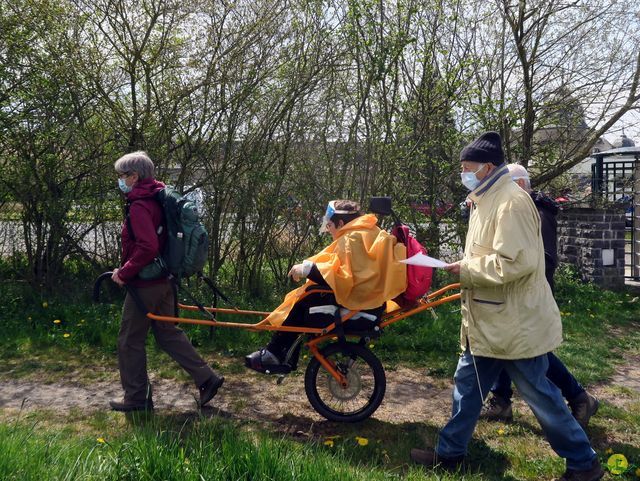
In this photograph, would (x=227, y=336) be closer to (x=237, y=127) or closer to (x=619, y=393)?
(x=237, y=127)

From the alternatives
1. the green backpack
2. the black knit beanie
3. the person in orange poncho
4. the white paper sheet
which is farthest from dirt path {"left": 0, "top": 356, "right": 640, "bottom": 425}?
the black knit beanie

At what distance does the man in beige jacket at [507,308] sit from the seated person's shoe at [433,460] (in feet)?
0.23

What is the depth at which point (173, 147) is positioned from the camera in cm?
757

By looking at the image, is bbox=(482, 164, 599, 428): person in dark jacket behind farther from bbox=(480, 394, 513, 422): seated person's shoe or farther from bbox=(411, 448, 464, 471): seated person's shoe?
bbox=(411, 448, 464, 471): seated person's shoe

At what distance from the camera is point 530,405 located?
3.84 metres

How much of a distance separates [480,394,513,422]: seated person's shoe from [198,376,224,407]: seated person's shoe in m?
1.92

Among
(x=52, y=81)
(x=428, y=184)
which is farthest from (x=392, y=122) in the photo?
(x=52, y=81)

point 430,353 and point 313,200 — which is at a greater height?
point 313,200

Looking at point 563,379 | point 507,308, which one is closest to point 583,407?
point 563,379

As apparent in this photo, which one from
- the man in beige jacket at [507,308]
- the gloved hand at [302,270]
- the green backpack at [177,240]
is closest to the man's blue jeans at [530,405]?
the man in beige jacket at [507,308]

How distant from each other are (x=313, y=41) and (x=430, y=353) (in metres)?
3.58

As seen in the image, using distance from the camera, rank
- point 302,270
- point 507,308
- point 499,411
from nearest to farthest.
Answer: point 507,308 < point 302,270 < point 499,411

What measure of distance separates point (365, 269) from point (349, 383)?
899 mm

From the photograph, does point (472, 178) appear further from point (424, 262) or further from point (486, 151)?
point (424, 262)
